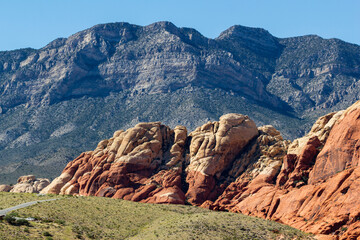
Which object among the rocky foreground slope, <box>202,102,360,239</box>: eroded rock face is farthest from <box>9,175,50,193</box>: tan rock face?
<box>202,102,360,239</box>: eroded rock face

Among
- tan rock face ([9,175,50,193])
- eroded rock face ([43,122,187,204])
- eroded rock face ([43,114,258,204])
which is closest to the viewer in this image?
eroded rock face ([43,114,258,204])

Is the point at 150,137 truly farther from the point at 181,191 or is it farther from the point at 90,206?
the point at 90,206

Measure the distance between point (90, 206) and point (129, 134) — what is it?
3174 centimetres

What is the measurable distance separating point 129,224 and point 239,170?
35237 mm

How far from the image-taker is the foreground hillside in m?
92.2

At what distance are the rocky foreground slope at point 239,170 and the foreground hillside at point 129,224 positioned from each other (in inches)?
277

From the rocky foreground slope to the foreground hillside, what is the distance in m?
7.03

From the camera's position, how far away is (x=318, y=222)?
338 ft

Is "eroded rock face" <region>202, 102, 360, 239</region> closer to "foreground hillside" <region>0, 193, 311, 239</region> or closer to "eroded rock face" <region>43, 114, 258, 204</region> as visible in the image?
"foreground hillside" <region>0, 193, 311, 239</region>

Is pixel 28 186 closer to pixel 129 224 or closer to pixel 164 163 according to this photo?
pixel 164 163

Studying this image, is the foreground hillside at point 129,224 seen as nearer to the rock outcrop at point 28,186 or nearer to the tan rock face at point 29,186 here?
the tan rock face at point 29,186

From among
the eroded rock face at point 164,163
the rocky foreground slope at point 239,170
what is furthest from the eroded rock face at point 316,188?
the eroded rock face at point 164,163

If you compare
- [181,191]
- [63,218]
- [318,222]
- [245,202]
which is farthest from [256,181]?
[63,218]

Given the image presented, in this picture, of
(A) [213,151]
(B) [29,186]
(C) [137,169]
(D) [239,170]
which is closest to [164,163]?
(C) [137,169]
